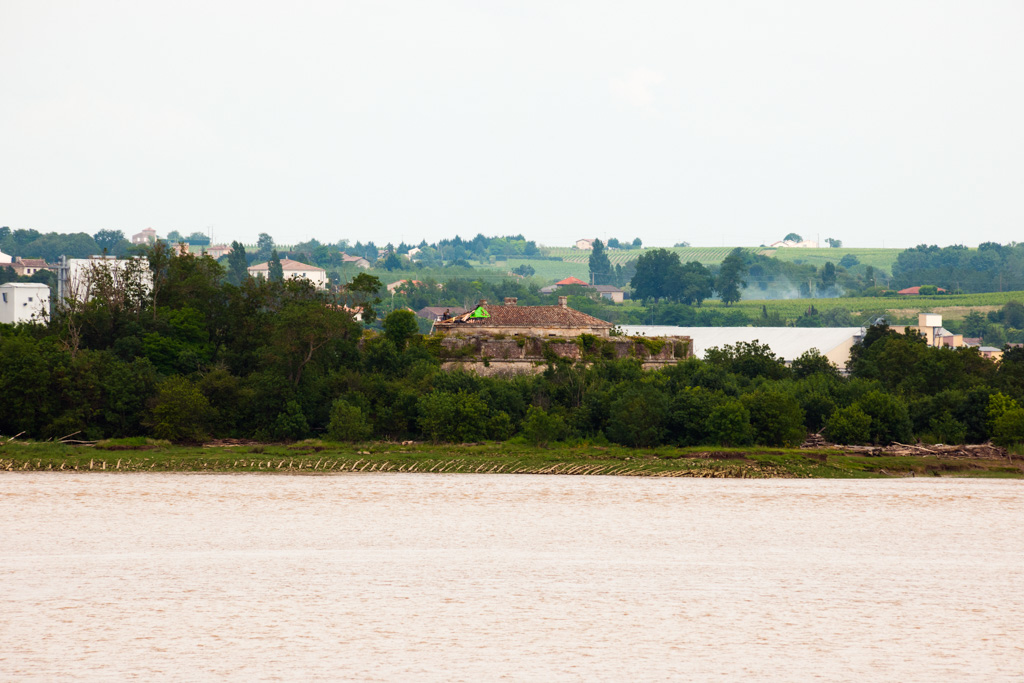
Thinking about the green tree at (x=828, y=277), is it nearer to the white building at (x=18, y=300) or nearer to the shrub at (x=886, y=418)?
the white building at (x=18, y=300)

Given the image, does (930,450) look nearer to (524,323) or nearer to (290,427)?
(524,323)

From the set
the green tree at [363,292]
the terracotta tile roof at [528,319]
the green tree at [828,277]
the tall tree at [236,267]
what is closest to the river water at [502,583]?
the green tree at [363,292]

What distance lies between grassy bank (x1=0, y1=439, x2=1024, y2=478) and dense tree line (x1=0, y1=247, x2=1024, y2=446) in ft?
A: 5.50

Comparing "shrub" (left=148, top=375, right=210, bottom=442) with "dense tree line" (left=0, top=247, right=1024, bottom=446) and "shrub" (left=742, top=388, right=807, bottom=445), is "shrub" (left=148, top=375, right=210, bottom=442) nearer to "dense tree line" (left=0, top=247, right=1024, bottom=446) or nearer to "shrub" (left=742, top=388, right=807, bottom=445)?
"dense tree line" (left=0, top=247, right=1024, bottom=446)

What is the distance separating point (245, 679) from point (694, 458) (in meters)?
25.6

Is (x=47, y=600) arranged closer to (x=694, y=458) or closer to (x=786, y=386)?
(x=694, y=458)

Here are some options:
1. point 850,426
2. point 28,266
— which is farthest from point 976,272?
point 850,426

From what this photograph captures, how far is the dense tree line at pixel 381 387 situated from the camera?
42.2 meters

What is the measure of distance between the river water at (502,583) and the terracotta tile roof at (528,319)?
1871 centimetres

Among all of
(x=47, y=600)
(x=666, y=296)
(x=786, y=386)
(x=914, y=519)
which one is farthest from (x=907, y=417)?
(x=666, y=296)

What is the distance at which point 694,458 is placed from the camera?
130 feet

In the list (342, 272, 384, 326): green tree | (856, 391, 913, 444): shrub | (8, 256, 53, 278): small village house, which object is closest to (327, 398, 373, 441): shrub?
(342, 272, 384, 326): green tree

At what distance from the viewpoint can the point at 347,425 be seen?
1676 inches

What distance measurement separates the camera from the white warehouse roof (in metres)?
66.4
